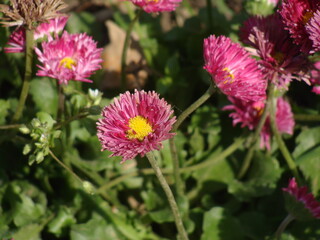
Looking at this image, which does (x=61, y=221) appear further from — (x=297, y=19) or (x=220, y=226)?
(x=297, y=19)

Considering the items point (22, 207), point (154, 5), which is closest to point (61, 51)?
point (154, 5)

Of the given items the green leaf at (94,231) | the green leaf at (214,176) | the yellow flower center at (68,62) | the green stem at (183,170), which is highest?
the yellow flower center at (68,62)

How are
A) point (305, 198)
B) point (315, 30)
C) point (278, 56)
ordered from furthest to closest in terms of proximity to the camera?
point (305, 198) < point (278, 56) < point (315, 30)

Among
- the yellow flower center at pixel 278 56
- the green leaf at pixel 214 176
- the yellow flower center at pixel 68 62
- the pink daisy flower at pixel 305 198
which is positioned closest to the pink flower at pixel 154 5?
the yellow flower center at pixel 68 62

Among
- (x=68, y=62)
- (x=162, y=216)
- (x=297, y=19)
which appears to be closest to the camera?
(x=297, y=19)

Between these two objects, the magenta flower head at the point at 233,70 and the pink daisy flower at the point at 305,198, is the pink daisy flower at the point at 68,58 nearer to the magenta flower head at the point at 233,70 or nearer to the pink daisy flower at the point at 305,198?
the magenta flower head at the point at 233,70

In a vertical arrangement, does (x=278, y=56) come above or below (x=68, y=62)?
above
